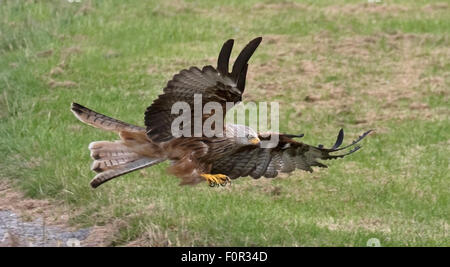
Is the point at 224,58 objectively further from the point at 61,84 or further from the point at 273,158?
the point at 61,84

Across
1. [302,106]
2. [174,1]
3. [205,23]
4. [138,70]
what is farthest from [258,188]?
[174,1]

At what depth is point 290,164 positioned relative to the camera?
7.30m

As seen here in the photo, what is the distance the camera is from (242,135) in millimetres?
6719

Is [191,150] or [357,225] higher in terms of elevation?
[191,150]

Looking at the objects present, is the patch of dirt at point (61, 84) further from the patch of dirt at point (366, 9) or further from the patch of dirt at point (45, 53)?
the patch of dirt at point (366, 9)

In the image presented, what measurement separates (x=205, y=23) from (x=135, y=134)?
7907 millimetres

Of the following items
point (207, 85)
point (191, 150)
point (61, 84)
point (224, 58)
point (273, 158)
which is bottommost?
point (61, 84)

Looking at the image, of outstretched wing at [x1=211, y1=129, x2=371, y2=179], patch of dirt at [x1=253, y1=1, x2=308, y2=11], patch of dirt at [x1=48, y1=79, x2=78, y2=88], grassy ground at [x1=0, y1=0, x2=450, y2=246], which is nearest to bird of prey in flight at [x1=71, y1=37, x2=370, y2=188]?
outstretched wing at [x1=211, y1=129, x2=371, y2=179]

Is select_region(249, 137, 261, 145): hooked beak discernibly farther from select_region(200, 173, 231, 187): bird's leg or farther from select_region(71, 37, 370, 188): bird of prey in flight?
select_region(200, 173, 231, 187): bird's leg

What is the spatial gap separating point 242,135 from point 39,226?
2.29 metres

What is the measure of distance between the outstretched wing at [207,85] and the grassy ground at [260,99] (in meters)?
1.12

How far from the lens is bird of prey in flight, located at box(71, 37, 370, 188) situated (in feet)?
21.5

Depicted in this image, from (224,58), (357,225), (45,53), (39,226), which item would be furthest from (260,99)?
(224,58)

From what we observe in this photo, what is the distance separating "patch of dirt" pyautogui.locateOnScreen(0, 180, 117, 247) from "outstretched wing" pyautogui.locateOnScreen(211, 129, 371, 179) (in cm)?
115
